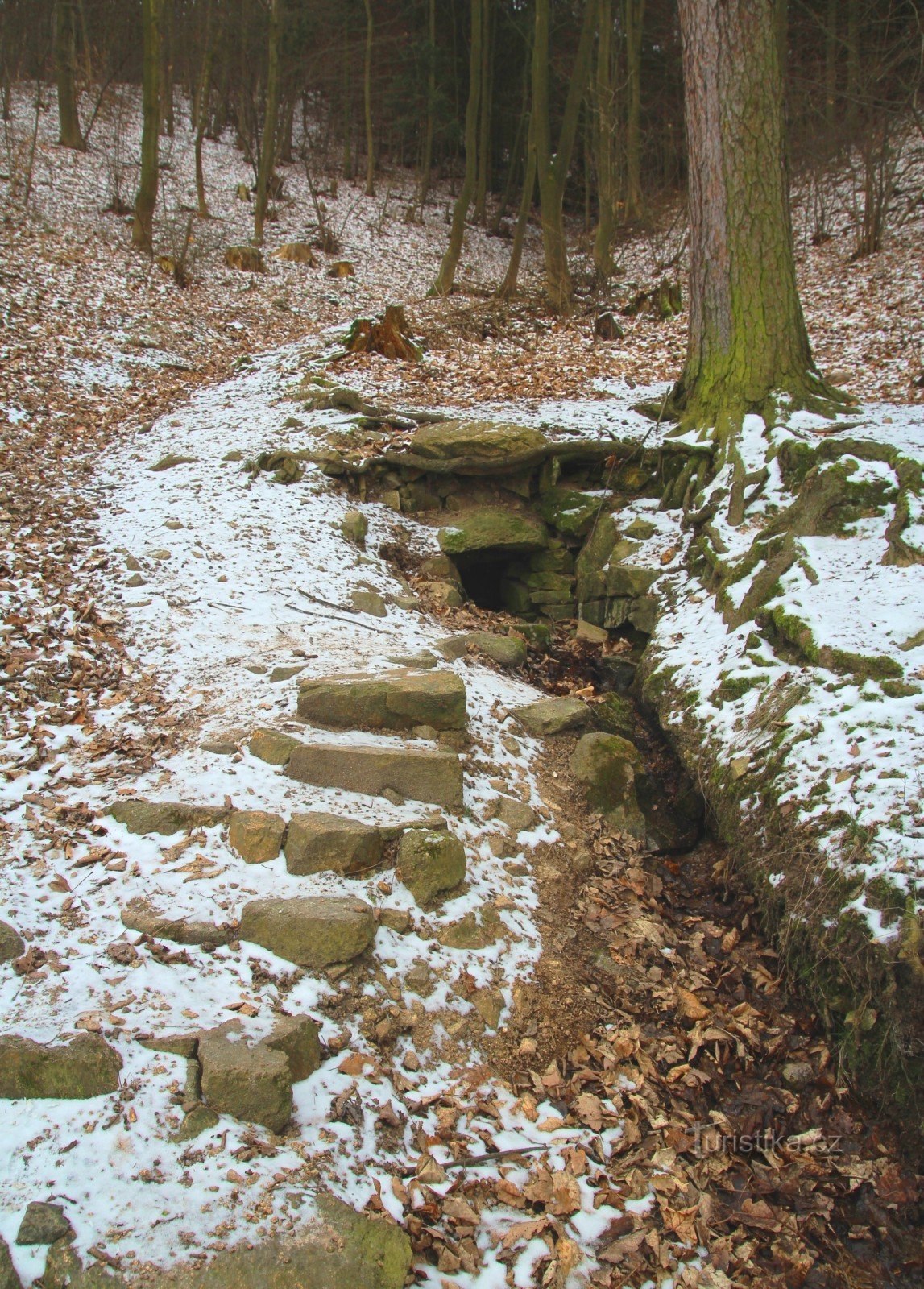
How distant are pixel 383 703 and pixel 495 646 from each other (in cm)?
181

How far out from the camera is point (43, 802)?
3678 mm

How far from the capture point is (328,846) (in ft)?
11.7

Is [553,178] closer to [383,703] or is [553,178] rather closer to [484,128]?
[484,128]

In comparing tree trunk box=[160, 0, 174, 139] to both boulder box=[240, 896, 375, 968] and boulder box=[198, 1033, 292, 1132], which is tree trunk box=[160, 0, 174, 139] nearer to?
boulder box=[240, 896, 375, 968]

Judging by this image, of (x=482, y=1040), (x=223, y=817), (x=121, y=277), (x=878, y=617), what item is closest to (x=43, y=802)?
(x=223, y=817)

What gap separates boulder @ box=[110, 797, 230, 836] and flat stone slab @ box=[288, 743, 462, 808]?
482mm

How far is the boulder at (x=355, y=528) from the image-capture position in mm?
7199

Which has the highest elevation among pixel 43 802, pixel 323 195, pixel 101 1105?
pixel 323 195

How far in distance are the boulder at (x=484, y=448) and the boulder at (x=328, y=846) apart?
5039 mm

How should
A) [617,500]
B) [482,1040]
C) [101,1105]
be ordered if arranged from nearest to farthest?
1. [101,1105]
2. [482,1040]
3. [617,500]

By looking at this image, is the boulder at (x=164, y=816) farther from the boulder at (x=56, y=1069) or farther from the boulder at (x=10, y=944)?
the boulder at (x=56, y=1069)

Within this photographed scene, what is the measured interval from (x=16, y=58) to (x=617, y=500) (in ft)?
72.2

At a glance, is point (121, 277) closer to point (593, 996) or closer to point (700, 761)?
point (700, 761)

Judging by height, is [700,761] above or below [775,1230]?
above
